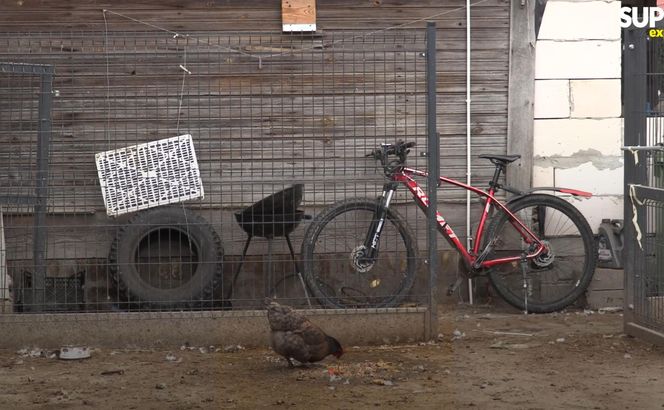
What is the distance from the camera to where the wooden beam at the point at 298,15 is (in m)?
9.41

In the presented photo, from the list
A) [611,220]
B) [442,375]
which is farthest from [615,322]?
[442,375]

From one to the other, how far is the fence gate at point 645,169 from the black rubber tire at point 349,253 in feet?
5.67

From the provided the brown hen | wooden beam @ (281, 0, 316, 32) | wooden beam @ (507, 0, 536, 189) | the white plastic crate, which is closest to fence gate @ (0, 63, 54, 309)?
the white plastic crate

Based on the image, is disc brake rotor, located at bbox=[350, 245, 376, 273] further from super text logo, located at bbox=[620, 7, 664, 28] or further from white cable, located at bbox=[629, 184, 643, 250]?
super text logo, located at bbox=[620, 7, 664, 28]

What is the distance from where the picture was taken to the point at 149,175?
8.74m

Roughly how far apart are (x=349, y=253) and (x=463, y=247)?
1.31m

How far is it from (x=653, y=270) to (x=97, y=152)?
4.64 m

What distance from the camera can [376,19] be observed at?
9.54 m

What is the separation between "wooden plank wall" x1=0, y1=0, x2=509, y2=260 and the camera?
8742 millimetres

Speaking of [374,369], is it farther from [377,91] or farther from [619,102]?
[619,102]

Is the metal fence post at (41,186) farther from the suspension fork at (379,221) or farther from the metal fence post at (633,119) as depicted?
the metal fence post at (633,119)

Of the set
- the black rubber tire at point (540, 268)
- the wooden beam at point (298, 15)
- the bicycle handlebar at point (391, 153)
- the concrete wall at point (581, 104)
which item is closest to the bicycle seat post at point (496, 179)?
the black rubber tire at point (540, 268)

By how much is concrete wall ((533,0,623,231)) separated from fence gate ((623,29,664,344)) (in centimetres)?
187

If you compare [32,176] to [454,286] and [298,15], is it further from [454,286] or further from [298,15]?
[454,286]
